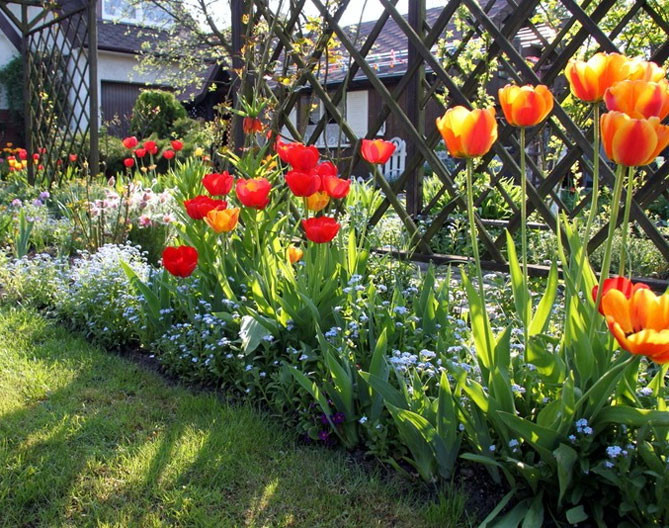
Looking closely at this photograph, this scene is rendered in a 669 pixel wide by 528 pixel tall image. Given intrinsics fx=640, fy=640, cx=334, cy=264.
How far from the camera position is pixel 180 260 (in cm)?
273

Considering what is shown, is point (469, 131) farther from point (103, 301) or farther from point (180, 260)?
point (103, 301)

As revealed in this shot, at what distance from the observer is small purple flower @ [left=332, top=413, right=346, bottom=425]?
2248mm

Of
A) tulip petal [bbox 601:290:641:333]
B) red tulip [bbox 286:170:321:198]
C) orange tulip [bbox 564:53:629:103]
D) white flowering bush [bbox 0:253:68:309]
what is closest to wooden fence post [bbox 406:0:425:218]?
red tulip [bbox 286:170:321:198]

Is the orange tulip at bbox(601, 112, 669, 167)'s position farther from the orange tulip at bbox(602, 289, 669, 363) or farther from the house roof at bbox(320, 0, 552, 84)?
the house roof at bbox(320, 0, 552, 84)

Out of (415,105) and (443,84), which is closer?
(443,84)

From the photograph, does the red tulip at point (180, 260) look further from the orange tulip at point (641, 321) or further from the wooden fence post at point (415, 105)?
the wooden fence post at point (415, 105)

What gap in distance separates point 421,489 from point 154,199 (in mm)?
4074

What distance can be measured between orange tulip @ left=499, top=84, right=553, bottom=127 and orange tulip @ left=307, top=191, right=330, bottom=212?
1.16m

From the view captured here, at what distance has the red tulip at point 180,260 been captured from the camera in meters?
2.72

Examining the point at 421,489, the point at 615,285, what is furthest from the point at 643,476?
the point at 421,489

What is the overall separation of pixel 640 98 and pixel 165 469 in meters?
1.83

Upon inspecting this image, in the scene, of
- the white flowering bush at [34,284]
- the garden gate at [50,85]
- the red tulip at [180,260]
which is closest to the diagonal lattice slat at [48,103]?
the garden gate at [50,85]

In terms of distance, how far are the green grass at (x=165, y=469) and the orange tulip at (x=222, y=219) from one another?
0.73 meters

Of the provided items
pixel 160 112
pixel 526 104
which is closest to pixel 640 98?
pixel 526 104
